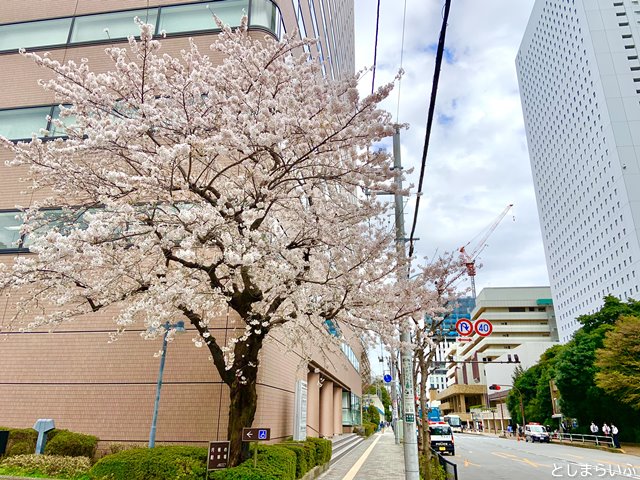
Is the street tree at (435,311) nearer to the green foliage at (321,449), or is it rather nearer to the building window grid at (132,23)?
the green foliage at (321,449)

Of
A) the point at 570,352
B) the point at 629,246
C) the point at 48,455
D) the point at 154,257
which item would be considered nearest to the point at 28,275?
the point at 154,257

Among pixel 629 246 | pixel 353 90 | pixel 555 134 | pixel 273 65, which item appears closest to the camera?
pixel 353 90

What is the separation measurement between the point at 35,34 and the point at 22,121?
3723mm

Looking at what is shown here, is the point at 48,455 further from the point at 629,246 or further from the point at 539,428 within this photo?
the point at 629,246

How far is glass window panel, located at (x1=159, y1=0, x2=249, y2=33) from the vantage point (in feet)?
44.5

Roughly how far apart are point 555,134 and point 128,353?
96358 mm

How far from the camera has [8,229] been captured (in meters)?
13.0

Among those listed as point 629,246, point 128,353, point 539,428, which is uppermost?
point 629,246

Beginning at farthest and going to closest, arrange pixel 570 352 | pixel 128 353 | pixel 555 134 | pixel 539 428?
pixel 555 134, pixel 539 428, pixel 570 352, pixel 128 353

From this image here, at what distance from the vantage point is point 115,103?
8.01 m

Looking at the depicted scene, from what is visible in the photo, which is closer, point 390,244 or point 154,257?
point 390,244

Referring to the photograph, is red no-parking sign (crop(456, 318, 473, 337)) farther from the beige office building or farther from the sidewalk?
the sidewalk

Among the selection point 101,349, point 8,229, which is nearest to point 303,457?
point 101,349

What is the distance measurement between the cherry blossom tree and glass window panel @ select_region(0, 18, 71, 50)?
957cm
